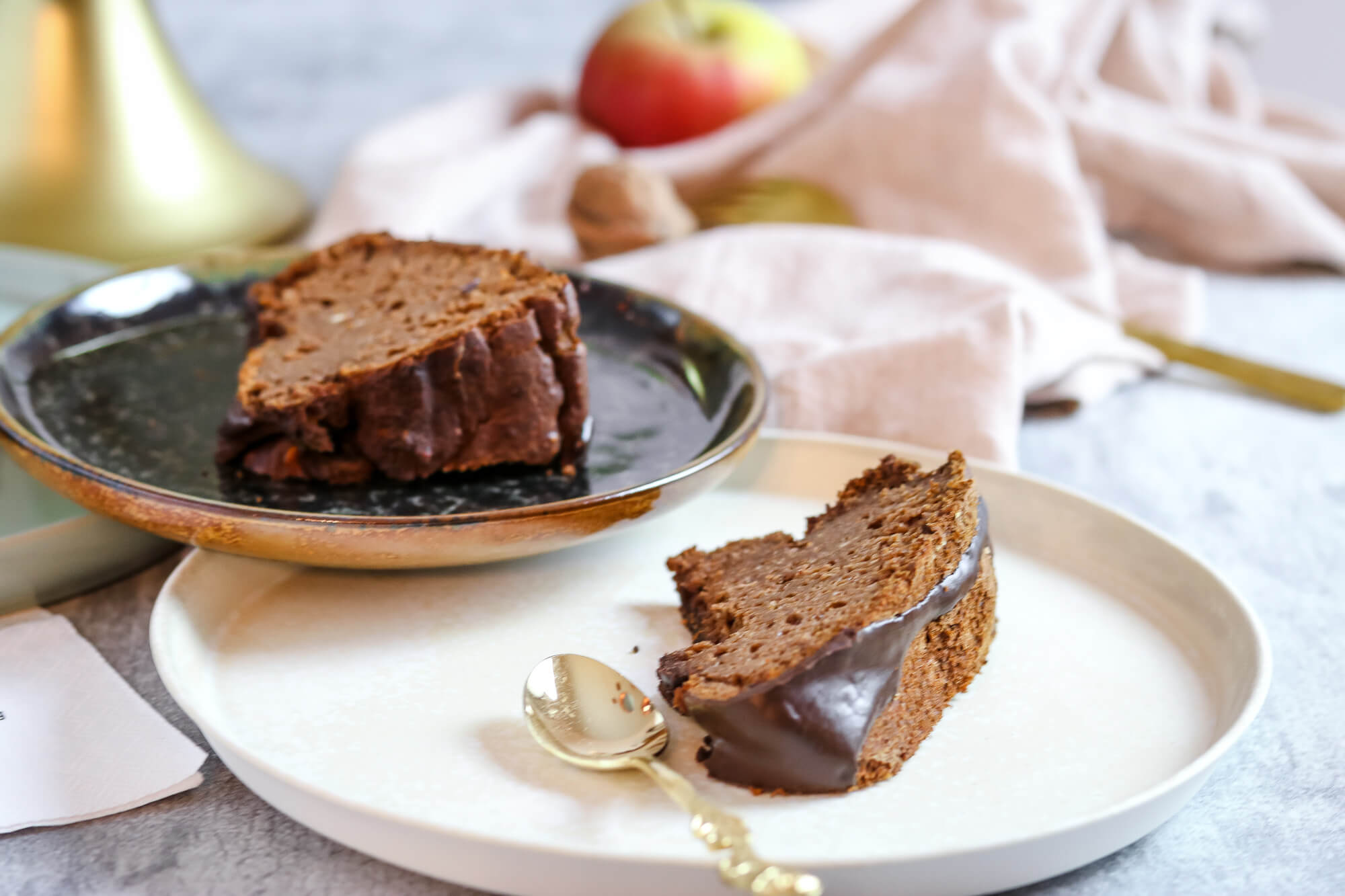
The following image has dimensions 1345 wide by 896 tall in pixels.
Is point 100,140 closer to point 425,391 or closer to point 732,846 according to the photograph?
point 425,391

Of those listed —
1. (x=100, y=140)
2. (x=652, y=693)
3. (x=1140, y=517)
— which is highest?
(x=100, y=140)

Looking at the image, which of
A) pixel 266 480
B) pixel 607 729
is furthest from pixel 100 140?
pixel 607 729

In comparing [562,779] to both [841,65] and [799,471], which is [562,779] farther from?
[841,65]

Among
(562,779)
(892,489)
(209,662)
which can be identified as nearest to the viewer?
(562,779)

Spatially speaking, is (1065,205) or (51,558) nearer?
(51,558)

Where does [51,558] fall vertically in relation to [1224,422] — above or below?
above

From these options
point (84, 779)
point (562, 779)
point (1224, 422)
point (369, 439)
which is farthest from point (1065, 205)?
point (84, 779)

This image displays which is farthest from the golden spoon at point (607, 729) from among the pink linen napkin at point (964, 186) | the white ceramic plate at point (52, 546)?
the pink linen napkin at point (964, 186)
